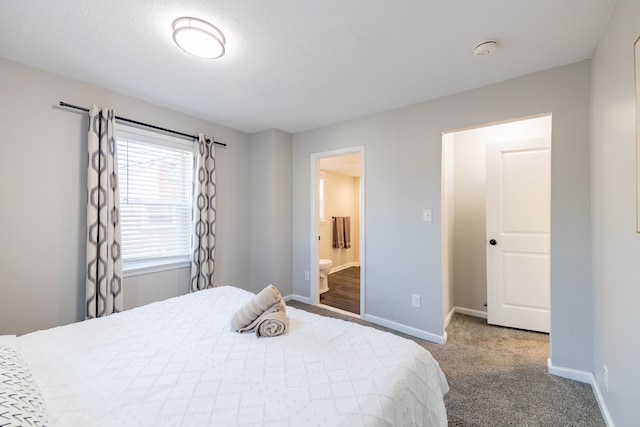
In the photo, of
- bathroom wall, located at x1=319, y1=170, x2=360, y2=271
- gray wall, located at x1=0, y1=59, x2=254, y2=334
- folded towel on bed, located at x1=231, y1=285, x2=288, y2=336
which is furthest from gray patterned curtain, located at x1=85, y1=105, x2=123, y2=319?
bathroom wall, located at x1=319, y1=170, x2=360, y2=271

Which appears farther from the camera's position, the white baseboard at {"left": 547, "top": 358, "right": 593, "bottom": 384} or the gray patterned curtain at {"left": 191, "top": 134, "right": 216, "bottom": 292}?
the gray patterned curtain at {"left": 191, "top": 134, "right": 216, "bottom": 292}

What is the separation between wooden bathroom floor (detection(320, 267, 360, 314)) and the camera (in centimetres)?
357

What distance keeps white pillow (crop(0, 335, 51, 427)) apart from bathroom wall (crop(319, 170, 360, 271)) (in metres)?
4.55

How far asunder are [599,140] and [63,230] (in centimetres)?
403

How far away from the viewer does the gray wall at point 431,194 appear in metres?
1.93

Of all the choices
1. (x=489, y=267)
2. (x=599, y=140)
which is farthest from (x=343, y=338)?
(x=489, y=267)

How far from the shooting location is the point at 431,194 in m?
2.57

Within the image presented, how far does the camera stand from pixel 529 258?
109 inches

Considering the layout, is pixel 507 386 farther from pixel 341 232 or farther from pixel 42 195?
pixel 341 232

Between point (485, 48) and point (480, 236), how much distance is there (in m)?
2.22

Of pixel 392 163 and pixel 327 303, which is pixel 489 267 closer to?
pixel 392 163

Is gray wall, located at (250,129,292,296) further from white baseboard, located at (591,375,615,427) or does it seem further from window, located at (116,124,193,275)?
white baseboard, located at (591,375,615,427)

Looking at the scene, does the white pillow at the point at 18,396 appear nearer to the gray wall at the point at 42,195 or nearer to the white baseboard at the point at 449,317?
the gray wall at the point at 42,195

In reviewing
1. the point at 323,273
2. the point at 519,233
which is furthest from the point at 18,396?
the point at 519,233
